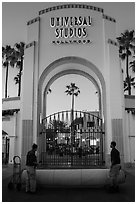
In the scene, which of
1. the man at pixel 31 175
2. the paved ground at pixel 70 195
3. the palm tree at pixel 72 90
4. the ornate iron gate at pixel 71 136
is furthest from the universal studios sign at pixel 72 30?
the palm tree at pixel 72 90

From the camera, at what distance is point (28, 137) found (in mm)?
12773

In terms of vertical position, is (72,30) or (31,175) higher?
(72,30)

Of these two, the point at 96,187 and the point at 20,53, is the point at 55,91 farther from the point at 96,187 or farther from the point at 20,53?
the point at 96,187

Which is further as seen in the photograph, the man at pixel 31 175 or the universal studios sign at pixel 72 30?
the universal studios sign at pixel 72 30

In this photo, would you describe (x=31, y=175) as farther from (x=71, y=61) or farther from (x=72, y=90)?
(x=72, y=90)

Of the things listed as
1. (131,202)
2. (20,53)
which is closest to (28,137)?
(131,202)

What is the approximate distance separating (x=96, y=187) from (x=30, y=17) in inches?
425

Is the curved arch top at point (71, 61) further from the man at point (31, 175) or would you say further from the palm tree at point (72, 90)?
the palm tree at point (72, 90)

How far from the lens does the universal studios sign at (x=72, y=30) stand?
45.6 feet

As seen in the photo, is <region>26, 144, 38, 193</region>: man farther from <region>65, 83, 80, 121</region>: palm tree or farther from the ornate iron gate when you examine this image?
<region>65, 83, 80, 121</region>: palm tree

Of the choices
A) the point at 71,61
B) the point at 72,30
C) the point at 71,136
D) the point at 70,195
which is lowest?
the point at 70,195

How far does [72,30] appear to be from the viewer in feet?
45.6

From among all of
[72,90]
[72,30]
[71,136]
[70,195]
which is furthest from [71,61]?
[72,90]

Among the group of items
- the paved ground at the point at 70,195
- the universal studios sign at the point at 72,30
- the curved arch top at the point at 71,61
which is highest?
the universal studios sign at the point at 72,30
